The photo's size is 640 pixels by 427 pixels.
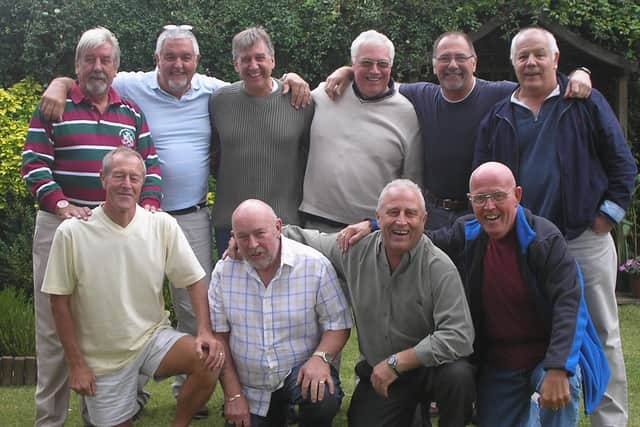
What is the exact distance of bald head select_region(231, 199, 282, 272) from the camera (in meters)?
4.12

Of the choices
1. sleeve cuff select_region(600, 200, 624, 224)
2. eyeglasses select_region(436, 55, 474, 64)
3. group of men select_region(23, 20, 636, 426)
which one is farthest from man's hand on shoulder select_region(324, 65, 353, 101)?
sleeve cuff select_region(600, 200, 624, 224)

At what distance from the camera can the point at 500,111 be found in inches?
179

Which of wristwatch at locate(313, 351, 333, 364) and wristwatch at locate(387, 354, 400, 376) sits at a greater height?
wristwatch at locate(387, 354, 400, 376)

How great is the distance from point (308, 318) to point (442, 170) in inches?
45.2

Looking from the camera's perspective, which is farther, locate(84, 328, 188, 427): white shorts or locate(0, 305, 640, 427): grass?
locate(0, 305, 640, 427): grass

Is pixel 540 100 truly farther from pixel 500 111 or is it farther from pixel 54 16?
pixel 54 16

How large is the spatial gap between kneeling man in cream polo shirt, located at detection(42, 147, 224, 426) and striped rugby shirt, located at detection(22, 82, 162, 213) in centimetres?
33

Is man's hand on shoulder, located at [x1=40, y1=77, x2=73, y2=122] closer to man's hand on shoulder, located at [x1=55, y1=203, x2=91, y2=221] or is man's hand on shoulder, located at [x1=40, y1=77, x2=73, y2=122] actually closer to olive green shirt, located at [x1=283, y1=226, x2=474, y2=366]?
man's hand on shoulder, located at [x1=55, y1=203, x2=91, y2=221]

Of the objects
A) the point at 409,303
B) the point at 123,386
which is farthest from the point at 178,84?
the point at 409,303

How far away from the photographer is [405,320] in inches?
164

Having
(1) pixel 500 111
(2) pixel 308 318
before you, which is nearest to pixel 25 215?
(2) pixel 308 318

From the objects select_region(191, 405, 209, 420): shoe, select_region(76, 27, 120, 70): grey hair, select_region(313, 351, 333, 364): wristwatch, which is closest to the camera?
Answer: select_region(313, 351, 333, 364): wristwatch

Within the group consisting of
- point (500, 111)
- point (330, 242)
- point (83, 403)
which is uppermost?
point (500, 111)

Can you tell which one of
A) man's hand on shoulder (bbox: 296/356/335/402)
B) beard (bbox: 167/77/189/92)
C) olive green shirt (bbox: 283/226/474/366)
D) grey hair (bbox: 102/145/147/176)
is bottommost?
man's hand on shoulder (bbox: 296/356/335/402)
